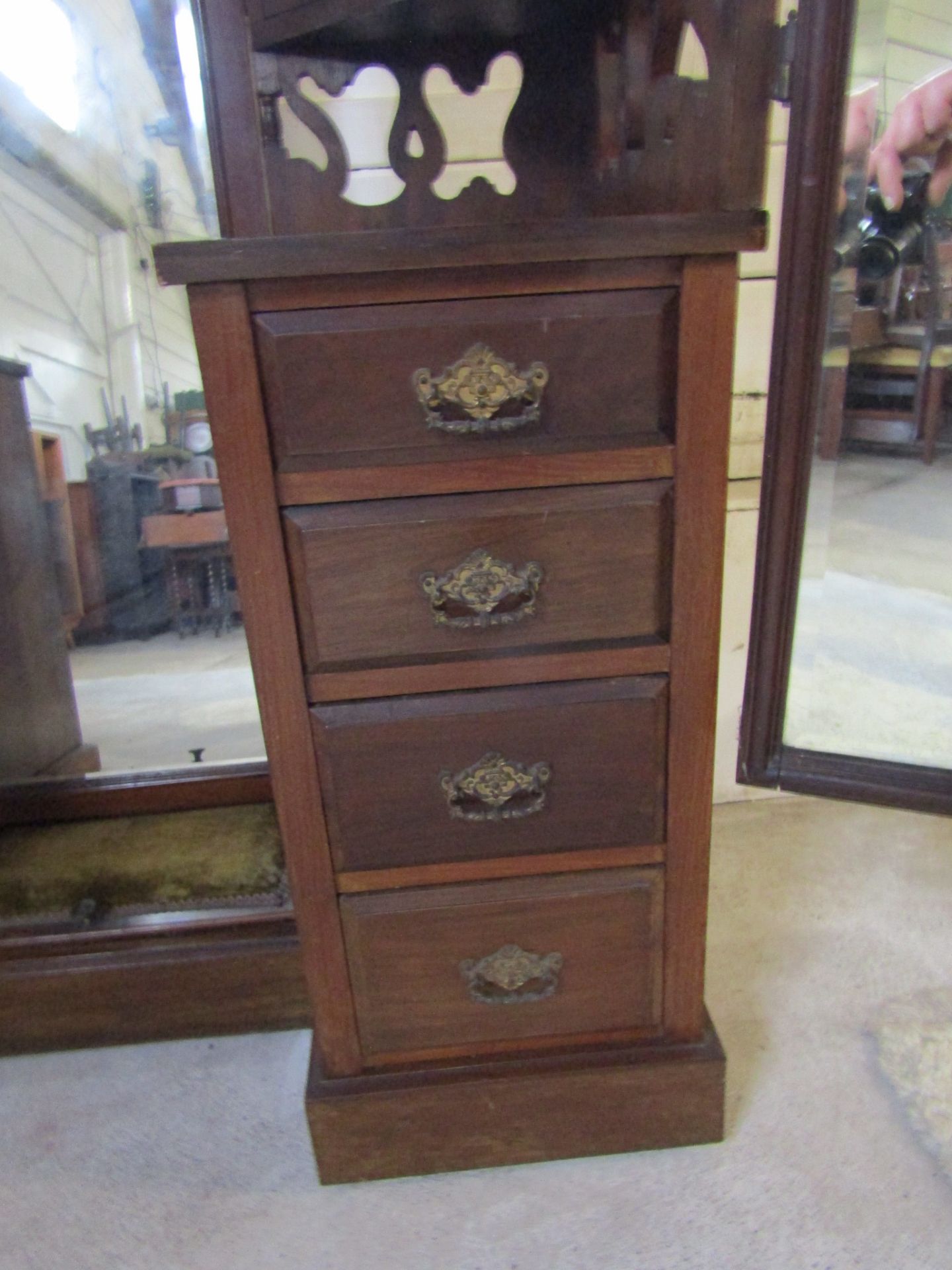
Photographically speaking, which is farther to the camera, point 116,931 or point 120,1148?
point 116,931

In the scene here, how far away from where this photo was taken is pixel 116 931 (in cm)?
105

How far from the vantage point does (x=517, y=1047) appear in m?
0.87

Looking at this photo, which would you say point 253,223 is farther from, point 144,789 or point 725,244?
point 144,789

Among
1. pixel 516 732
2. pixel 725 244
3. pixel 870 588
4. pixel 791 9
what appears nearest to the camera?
pixel 725 244

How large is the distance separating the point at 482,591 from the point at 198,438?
0.63 meters

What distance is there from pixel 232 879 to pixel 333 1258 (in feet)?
1.47

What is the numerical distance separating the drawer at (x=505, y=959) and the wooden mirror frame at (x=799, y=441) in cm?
46

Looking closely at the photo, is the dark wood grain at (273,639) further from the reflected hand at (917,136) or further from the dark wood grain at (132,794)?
the reflected hand at (917,136)

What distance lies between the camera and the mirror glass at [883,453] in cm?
98

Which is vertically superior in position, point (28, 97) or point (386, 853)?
point (28, 97)

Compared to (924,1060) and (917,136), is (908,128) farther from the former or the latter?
(924,1060)

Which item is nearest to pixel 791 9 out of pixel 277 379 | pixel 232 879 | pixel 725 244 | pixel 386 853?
pixel 725 244

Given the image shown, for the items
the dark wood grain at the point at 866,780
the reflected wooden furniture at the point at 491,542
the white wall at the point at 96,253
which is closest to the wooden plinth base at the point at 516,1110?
the reflected wooden furniture at the point at 491,542

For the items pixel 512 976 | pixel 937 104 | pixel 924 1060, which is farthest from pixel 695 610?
pixel 937 104
